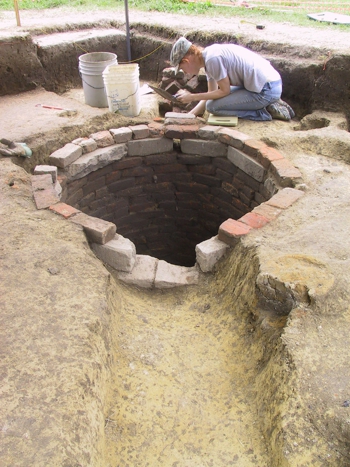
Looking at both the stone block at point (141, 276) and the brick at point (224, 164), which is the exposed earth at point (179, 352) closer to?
the stone block at point (141, 276)

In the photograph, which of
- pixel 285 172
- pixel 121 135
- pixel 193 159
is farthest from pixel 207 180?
pixel 285 172

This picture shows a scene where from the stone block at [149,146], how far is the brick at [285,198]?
1.60m

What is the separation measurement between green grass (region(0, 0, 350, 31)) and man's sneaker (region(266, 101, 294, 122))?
286 centimetres

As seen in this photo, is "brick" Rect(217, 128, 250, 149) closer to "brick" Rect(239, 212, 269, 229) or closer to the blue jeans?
the blue jeans

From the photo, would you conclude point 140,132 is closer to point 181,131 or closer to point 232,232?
point 181,131

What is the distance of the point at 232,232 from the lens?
2.99 metres

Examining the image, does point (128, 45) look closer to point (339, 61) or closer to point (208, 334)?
point (339, 61)

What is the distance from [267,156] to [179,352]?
7.06ft

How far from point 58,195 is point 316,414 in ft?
9.05

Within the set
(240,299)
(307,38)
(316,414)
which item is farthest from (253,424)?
(307,38)

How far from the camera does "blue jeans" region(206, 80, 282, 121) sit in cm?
445

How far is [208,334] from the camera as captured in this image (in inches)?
106

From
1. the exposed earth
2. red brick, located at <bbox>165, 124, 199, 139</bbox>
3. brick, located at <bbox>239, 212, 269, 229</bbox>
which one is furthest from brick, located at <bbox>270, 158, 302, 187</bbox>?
red brick, located at <bbox>165, 124, 199, 139</bbox>

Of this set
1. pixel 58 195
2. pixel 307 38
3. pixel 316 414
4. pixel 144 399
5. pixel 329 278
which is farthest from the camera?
pixel 307 38
